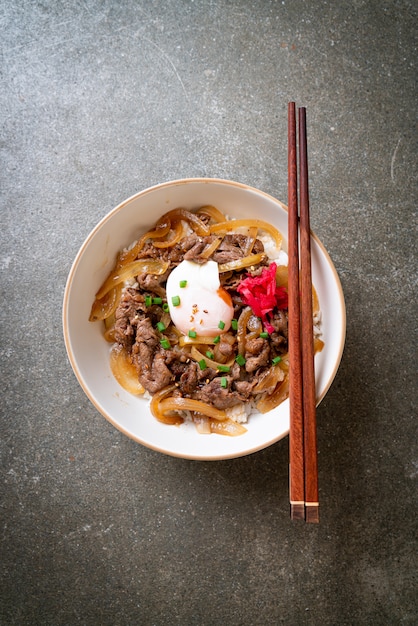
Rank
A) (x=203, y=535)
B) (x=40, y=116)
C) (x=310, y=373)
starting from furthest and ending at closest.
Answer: (x=40, y=116), (x=203, y=535), (x=310, y=373)

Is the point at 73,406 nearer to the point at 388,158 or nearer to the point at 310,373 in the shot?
the point at 310,373

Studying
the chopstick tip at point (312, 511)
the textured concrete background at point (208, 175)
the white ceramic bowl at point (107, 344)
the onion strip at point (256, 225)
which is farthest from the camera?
the textured concrete background at point (208, 175)

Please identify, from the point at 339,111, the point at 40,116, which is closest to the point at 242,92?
the point at 339,111

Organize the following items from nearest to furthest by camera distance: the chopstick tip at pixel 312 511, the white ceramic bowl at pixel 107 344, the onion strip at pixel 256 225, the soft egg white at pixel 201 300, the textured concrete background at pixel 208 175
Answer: the chopstick tip at pixel 312 511, the white ceramic bowl at pixel 107 344, the soft egg white at pixel 201 300, the onion strip at pixel 256 225, the textured concrete background at pixel 208 175

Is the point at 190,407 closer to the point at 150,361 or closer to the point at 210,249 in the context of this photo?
the point at 150,361

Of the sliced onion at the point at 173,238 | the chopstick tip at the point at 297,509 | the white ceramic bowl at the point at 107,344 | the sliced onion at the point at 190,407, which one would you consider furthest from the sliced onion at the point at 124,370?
the chopstick tip at the point at 297,509

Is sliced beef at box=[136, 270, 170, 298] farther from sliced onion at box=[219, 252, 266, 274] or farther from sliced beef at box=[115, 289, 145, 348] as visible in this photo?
sliced onion at box=[219, 252, 266, 274]

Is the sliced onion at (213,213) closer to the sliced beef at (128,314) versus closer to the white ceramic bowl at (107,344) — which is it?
the white ceramic bowl at (107,344)
